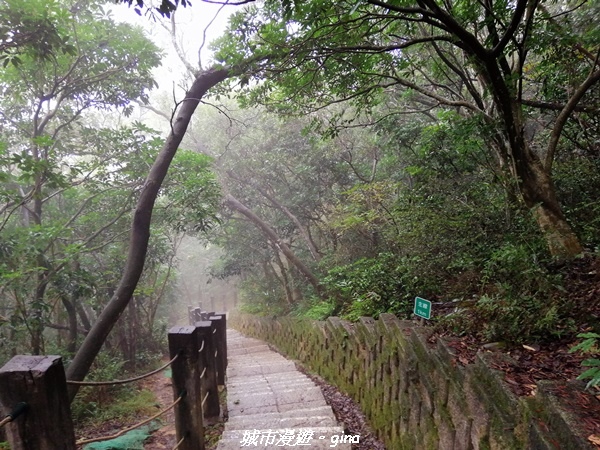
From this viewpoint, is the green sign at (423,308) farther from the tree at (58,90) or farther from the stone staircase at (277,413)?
the tree at (58,90)

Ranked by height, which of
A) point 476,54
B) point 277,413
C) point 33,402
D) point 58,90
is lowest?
point 277,413

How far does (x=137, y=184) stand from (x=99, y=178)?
972 mm

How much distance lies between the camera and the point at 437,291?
13.6 feet

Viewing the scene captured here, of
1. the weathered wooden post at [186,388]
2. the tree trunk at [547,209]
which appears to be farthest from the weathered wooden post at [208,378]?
the tree trunk at [547,209]

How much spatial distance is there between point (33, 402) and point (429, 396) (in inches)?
85.9

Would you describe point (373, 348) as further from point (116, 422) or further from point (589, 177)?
point (116, 422)

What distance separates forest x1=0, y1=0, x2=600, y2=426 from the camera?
11.0 ft

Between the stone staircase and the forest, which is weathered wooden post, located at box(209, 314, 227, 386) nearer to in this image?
the stone staircase

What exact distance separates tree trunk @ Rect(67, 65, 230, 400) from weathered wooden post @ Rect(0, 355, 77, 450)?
101 inches

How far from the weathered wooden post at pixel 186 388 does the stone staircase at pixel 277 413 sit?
0.39 m

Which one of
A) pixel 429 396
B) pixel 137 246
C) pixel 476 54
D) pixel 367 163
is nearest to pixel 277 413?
pixel 429 396

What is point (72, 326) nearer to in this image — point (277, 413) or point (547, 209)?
point (277, 413)

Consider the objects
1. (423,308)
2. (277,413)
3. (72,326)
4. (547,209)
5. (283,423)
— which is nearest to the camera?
(423,308)

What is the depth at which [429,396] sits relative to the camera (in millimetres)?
2436
